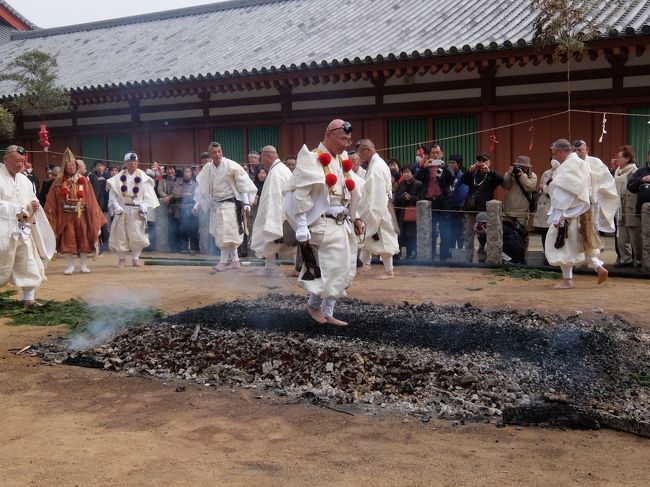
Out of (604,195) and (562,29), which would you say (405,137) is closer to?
(562,29)

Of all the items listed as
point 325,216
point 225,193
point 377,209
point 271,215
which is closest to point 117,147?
point 225,193

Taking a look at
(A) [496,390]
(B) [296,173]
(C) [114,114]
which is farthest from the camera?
(C) [114,114]

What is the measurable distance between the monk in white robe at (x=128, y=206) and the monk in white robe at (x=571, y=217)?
6318mm

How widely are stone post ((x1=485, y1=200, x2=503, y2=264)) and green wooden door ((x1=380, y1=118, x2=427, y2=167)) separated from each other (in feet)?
12.8

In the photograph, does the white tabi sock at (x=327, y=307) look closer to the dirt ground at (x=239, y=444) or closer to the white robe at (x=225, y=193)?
the dirt ground at (x=239, y=444)

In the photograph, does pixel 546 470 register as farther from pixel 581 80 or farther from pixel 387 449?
pixel 581 80

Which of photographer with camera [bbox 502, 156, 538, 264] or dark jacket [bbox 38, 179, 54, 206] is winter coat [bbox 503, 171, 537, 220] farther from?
dark jacket [bbox 38, 179, 54, 206]

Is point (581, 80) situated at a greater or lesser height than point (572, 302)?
greater

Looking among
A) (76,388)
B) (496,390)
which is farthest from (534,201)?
(76,388)

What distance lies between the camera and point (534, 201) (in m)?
10.9

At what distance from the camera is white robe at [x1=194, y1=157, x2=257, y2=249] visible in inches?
422

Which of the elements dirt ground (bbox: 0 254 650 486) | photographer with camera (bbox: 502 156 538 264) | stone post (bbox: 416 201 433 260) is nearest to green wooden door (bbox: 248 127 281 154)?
stone post (bbox: 416 201 433 260)

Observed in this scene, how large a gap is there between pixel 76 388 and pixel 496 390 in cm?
289

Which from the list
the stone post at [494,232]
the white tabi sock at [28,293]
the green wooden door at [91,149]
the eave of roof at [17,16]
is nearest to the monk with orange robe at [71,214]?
the white tabi sock at [28,293]
